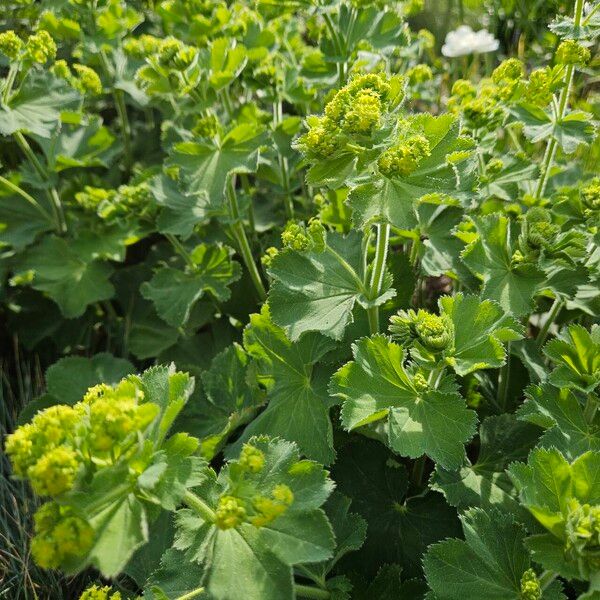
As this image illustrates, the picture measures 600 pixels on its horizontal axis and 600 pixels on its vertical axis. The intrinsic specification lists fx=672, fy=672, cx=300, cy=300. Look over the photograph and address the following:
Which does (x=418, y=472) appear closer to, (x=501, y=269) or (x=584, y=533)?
(x=501, y=269)

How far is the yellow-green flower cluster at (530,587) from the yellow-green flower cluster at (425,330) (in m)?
0.57

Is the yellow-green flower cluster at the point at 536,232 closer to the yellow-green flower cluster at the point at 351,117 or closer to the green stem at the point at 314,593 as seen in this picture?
the yellow-green flower cluster at the point at 351,117

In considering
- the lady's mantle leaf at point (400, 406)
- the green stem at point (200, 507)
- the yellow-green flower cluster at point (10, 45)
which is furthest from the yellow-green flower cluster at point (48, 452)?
the yellow-green flower cluster at point (10, 45)

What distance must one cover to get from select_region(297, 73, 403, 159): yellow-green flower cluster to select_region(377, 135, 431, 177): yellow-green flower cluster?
0.24ft

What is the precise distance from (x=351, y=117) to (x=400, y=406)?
0.76 m

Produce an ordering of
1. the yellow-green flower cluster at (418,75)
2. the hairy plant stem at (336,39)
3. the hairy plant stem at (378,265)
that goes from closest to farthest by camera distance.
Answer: the hairy plant stem at (378,265), the hairy plant stem at (336,39), the yellow-green flower cluster at (418,75)

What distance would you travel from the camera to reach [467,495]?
6.26ft

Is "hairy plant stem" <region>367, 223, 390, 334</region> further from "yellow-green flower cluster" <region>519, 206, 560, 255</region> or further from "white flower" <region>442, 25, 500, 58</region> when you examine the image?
"white flower" <region>442, 25, 500, 58</region>

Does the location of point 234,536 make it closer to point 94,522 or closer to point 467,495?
point 94,522

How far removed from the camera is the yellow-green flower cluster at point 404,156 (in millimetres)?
1635

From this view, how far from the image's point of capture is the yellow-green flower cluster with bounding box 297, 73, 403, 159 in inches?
63.1

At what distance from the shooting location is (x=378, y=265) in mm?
1927

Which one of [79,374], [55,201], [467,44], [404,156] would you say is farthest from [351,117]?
[467,44]

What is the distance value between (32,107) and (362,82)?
1551mm
